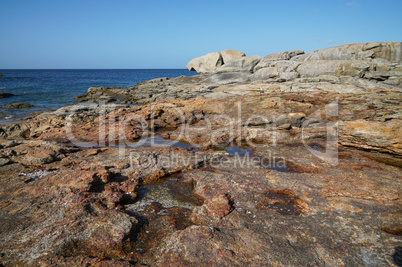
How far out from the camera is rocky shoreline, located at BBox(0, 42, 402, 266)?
4.42 m

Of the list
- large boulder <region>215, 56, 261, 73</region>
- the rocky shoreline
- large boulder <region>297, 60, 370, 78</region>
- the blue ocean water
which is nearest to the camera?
the rocky shoreline

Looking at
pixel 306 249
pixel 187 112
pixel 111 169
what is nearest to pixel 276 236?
pixel 306 249

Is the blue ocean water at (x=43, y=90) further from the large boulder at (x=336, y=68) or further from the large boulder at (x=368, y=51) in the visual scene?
the large boulder at (x=368, y=51)

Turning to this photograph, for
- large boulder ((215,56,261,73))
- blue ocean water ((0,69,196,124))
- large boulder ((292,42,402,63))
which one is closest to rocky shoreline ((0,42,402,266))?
large boulder ((292,42,402,63))

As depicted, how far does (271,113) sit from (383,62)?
17.5m

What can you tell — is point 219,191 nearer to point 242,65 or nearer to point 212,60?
point 242,65

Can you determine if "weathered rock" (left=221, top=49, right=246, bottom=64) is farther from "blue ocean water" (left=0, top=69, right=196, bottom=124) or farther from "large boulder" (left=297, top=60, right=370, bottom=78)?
"large boulder" (left=297, top=60, right=370, bottom=78)

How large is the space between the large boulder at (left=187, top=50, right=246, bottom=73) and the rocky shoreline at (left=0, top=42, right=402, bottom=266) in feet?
147

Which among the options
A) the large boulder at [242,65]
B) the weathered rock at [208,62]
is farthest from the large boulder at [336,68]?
the weathered rock at [208,62]

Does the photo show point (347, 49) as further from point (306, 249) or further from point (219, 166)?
point (306, 249)

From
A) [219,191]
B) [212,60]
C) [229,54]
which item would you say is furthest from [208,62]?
[219,191]

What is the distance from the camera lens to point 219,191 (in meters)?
6.65

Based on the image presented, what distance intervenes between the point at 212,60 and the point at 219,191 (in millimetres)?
56053

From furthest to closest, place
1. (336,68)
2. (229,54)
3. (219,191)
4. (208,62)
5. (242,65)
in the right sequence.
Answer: (208,62) → (229,54) → (242,65) → (336,68) → (219,191)
